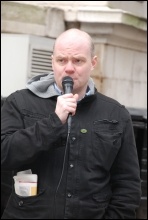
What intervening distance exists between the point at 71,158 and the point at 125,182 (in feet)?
1.19

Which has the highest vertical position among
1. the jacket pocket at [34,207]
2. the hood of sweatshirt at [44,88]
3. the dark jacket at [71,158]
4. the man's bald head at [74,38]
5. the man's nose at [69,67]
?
the man's bald head at [74,38]

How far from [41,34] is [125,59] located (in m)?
1.38

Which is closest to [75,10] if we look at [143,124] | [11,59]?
[11,59]

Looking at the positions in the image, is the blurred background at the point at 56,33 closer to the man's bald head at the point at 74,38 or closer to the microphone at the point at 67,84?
the man's bald head at the point at 74,38

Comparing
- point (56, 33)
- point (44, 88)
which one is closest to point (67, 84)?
point (44, 88)

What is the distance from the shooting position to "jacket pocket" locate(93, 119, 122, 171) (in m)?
2.71

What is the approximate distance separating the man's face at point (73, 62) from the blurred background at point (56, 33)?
488cm

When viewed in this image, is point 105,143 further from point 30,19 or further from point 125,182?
point 30,19

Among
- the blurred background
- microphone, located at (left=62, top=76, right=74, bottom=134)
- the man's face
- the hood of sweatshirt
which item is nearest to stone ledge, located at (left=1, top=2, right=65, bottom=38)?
the blurred background

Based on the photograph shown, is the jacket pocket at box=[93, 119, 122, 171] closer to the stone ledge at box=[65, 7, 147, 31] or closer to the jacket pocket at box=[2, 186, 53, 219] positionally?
the jacket pocket at box=[2, 186, 53, 219]

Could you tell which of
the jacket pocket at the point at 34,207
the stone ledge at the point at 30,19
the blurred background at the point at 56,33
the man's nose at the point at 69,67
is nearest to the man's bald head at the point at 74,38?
the man's nose at the point at 69,67

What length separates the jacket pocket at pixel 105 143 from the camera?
8.87 ft

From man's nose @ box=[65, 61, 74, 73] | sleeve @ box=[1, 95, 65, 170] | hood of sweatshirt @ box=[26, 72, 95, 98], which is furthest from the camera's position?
hood of sweatshirt @ box=[26, 72, 95, 98]

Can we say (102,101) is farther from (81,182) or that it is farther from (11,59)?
(11,59)
